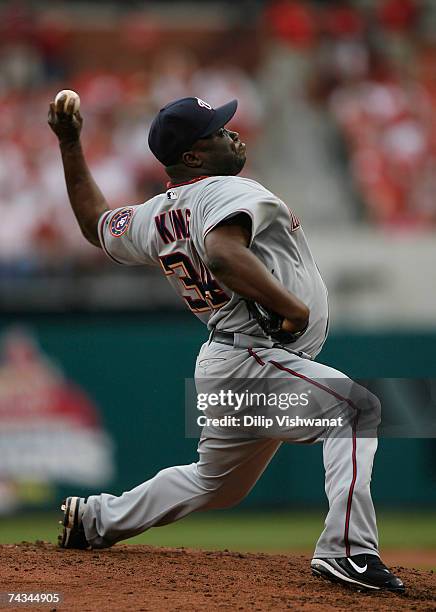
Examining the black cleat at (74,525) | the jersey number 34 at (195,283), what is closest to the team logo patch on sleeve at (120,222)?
the jersey number 34 at (195,283)

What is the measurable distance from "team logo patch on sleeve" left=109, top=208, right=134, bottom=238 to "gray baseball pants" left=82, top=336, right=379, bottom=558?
25.6 inches

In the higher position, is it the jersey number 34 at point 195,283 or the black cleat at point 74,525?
the jersey number 34 at point 195,283

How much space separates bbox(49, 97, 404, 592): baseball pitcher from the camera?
3.93 m

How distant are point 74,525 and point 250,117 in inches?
325

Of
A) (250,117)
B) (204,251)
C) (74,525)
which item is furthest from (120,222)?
(250,117)

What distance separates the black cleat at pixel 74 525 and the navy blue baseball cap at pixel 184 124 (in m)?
Result: 1.60

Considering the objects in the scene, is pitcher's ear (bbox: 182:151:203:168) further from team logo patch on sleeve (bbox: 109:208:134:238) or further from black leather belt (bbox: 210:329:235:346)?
black leather belt (bbox: 210:329:235:346)

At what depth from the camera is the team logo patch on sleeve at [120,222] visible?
4.59 meters

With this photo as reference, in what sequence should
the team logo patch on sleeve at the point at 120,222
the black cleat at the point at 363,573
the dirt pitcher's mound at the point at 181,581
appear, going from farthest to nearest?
1. the team logo patch on sleeve at the point at 120,222
2. the black cleat at the point at 363,573
3. the dirt pitcher's mound at the point at 181,581

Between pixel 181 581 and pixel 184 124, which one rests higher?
pixel 184 124

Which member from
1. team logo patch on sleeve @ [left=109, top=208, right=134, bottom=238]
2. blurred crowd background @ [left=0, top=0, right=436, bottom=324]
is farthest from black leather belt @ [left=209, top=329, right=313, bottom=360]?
blurred crowd background @ [left=0, top=0, right=436, bottom=324]

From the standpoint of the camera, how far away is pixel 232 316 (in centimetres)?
427
